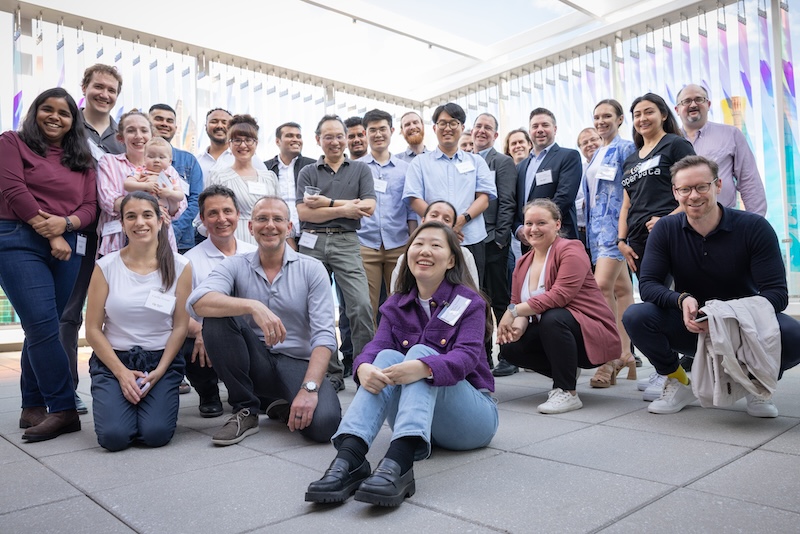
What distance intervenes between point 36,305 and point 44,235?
30 centimetres

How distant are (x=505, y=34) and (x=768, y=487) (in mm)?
6708

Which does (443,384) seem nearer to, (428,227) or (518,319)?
(428,227)

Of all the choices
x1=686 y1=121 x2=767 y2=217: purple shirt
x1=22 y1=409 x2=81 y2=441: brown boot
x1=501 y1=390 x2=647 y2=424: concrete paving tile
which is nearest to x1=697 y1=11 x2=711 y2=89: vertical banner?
x1=686 y1=121 x2=767 y2=217: purple shirt

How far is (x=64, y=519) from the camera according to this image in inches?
61.3

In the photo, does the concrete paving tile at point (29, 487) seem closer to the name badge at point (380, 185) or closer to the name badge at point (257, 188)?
the name badge at point (257, 188)

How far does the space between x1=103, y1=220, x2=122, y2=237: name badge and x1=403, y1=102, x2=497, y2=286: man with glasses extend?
1.85 meters

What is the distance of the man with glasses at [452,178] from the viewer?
3.98m

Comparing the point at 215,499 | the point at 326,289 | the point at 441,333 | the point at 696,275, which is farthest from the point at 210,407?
the point at 696,275

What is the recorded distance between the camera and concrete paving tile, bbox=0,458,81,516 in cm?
170

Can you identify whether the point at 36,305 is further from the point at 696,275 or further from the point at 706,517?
the point at 696,275

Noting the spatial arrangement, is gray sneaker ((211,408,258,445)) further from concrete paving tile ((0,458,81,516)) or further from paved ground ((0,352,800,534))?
concrete paving tile ((0,458,81,516))

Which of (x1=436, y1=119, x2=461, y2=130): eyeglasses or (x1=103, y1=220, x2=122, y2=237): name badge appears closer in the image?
(x1=103, y1=220, x2=122, y2=237): name badge

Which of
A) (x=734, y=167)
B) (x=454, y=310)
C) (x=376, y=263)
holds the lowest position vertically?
(x=454, y=310)

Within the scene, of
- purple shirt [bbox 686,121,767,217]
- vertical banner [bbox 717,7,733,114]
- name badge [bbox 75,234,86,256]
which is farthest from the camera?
vertical banner [bbox 717,7,733,114]
